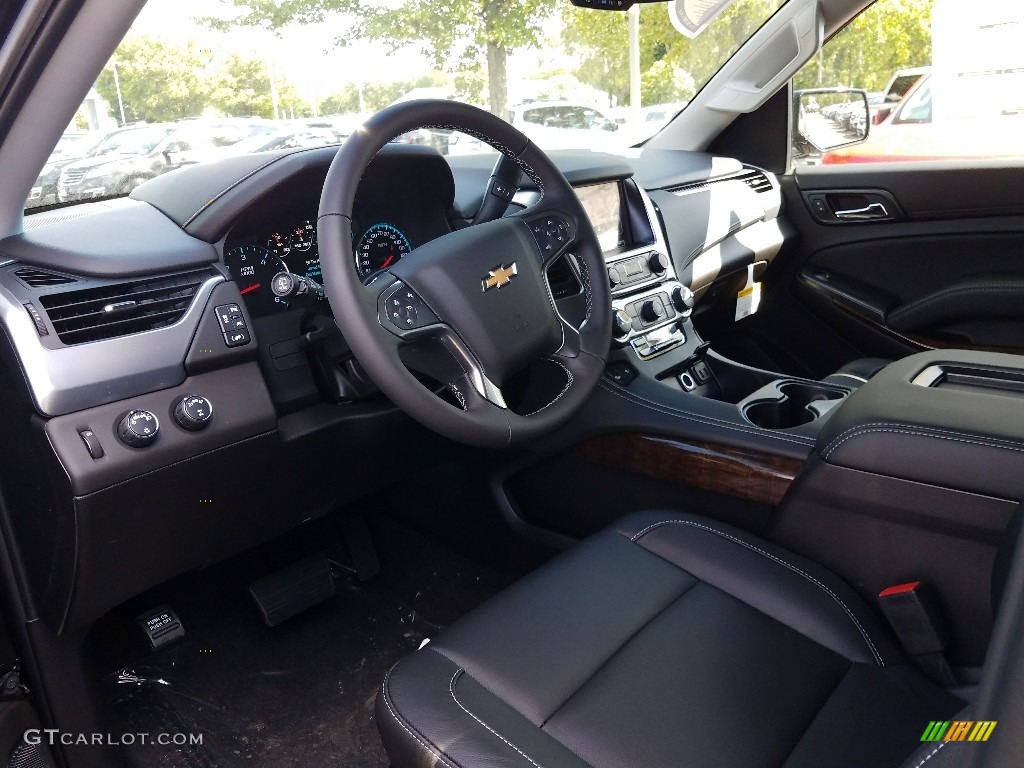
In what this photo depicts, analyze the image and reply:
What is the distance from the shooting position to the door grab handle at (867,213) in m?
2.94

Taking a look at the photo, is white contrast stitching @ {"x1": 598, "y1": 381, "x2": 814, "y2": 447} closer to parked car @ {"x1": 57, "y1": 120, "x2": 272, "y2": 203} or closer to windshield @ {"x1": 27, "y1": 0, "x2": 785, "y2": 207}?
windshield @ {"x1": 27, "y1": 0, "x2": 785, "y2": 207}

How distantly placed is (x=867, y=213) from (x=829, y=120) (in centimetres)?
44

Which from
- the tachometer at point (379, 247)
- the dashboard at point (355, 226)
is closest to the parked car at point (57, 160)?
the dashboard at point (355, 226)

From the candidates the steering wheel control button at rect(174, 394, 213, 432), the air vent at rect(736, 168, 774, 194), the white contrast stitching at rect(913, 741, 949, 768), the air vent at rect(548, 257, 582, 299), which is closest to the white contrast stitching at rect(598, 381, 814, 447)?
the air vent at rect(548, 257, 582, 299)

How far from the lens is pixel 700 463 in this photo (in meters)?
1.75

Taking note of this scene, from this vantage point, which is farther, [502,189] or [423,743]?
[502,189]

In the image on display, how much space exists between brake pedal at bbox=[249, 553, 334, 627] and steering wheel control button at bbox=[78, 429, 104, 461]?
0.90m

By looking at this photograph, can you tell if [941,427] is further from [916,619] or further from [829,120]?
[829,120]

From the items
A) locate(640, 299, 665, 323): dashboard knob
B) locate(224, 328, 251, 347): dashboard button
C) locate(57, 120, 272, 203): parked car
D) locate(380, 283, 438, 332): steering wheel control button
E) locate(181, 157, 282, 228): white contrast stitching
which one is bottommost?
locate(640, 299, 665, 323): dashboard knob

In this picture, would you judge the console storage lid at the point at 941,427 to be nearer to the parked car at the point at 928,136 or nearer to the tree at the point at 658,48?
the tree at the point at 658,48

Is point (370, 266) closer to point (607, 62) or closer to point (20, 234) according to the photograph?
point (20, 234)

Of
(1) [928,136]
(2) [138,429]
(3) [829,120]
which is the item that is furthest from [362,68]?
(1) [928,136]

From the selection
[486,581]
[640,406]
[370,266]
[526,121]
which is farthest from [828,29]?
[486,581]

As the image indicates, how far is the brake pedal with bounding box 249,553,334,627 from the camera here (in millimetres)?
2189
